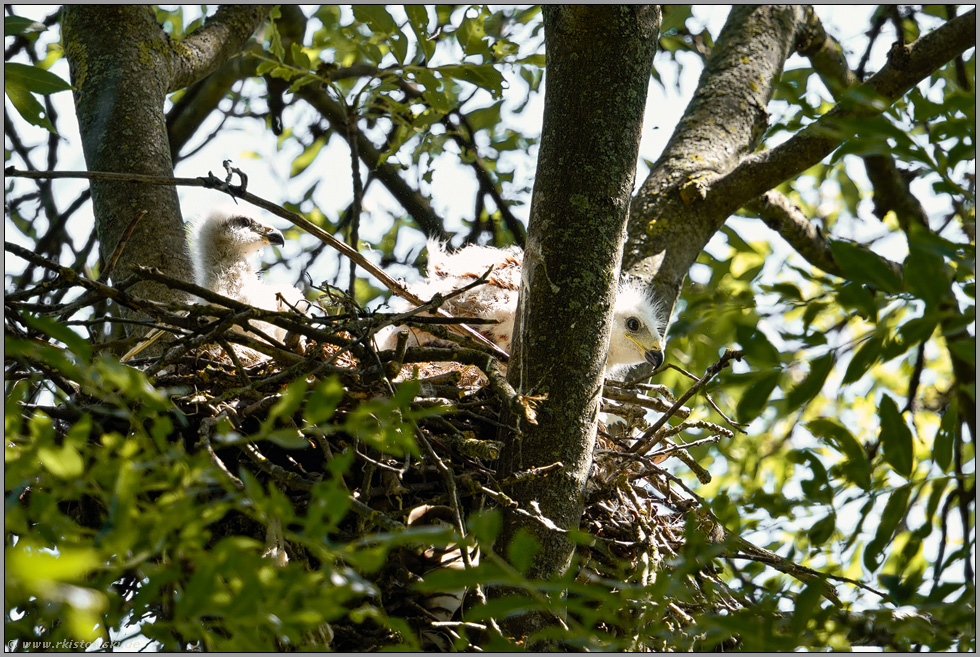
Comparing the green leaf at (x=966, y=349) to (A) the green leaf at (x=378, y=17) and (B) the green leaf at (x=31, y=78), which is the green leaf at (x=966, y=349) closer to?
(B) the green leaf at (x=31, y=78)

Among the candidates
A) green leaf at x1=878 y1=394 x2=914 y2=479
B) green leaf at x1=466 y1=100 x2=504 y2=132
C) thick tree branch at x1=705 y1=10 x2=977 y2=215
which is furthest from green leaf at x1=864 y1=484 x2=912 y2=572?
green leaf at x1=466 y1=100 x2=504 y2=132

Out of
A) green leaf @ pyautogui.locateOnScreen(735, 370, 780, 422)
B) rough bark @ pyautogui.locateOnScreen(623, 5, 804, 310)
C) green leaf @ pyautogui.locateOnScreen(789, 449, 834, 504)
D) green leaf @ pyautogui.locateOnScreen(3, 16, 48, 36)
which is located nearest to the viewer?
green leaf @ pyautogui.locateOnScreen(735, 370, 780, 422)

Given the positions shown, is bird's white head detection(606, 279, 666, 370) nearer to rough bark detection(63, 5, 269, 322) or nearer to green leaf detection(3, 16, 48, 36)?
rough bark detection(63, 5, 269, 322)

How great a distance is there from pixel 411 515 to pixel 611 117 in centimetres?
115

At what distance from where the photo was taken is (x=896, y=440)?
1401mm

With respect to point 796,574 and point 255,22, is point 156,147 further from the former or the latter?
point 796,574

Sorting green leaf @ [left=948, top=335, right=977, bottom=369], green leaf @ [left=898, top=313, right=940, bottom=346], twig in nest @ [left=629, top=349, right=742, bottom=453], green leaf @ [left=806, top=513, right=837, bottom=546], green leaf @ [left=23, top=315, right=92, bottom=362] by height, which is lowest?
green leaf @ [left=23, top=315, right=92, bottom=362]

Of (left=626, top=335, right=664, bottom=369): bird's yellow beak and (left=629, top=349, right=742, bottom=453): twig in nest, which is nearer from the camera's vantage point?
(left=629, top=349, right=742, bottom=453): twig in nest

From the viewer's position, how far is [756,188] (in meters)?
3.10

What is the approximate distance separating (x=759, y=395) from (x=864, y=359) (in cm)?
17

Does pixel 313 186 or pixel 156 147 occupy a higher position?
pixel 313 186

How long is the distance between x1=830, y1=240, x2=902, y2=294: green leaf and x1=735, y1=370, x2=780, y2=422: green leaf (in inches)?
7.6

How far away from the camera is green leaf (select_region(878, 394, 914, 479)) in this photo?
1.40 meters

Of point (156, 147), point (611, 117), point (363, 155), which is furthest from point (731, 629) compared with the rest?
point (363, 155)
